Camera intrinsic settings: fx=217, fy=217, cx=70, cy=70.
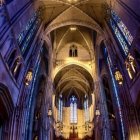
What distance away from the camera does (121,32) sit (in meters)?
15.0

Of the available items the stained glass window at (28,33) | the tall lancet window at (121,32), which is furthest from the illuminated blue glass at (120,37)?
the stained glass window at (28,33)

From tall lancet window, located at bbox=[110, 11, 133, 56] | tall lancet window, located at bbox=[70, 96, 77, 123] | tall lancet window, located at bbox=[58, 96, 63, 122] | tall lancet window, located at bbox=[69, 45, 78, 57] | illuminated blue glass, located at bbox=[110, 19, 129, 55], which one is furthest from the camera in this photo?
tall lancet window, located at bbox=[70, 96, 77, 123]

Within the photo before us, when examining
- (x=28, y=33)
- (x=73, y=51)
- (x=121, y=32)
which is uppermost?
(x=73, y=51)

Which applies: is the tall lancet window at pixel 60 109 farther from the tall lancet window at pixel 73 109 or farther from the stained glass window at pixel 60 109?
the tall lancet window at pixel 73 109

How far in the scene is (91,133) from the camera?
94.0 ft

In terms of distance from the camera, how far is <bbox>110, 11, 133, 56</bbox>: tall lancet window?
1380 cm

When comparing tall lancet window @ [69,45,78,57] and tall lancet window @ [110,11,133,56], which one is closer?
tall lancet window @ [110,11,133,56]

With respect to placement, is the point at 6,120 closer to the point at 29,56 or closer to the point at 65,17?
the point at 29,56

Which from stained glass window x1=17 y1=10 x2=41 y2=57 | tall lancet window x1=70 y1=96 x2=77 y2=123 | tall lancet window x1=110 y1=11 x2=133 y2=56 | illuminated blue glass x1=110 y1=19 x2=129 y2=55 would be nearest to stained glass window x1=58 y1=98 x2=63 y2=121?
tall lancet window x1=70 y1=96 x2=77 y2=123

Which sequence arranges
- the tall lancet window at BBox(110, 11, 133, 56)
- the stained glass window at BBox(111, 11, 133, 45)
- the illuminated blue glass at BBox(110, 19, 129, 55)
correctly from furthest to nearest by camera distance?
1. the illuminated blue glass at BBox(110, 19, 129, 55)
2. the tall lancet window at BBox(110, 11, 133, 56)
3. the stained glass window at BBox(111, 11, 133, 45)

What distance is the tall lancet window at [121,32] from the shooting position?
13804mm

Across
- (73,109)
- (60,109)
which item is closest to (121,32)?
(60,109)

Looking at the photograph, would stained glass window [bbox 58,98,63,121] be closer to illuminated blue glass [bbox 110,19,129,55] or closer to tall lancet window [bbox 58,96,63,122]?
tall lancet window [bbox 58,96,63,122]

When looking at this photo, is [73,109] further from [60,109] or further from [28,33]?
[28,33]
